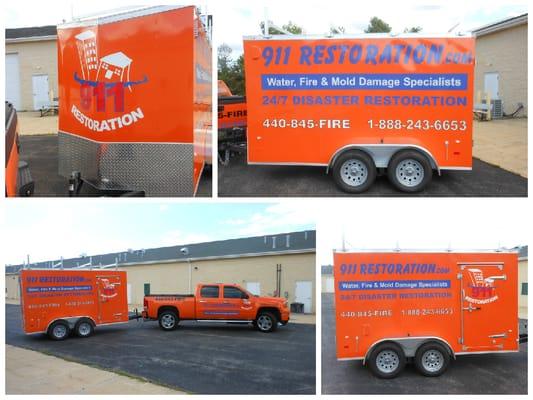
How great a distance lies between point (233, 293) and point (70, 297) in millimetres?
3521

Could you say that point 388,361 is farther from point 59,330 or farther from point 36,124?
point 36,124

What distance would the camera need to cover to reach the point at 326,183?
6.91 m

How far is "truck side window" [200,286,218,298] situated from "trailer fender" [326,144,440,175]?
207 inches

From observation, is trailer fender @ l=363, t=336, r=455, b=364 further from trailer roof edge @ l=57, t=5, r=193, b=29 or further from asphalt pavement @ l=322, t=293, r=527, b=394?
trailer roof edge @ l=57, t=5, r=193, b=29

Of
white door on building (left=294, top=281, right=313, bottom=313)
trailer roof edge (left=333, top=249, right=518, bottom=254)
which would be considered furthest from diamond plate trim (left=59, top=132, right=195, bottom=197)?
white door on building (left=294, top=281, right=313, bottom=313)

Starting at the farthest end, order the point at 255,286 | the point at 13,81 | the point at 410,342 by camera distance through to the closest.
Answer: the point at 13,81, the point at 255,286, the point at 410,342

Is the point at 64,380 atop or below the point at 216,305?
atop

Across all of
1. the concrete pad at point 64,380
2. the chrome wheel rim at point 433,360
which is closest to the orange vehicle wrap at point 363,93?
the chrome wheel rim at point 433,360

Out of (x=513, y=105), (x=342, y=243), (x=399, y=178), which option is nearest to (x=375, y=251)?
(x=342, y=243)

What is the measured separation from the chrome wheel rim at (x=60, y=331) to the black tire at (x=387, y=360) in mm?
6704

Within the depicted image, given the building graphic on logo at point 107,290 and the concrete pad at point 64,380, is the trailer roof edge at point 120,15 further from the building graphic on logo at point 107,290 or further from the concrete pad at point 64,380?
the building graphic on logo at point 107,290

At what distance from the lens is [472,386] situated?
5.79 meters

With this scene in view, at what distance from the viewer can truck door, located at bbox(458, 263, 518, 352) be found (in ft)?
19.9

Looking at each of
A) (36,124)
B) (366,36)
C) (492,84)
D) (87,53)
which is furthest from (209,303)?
(492,84)
